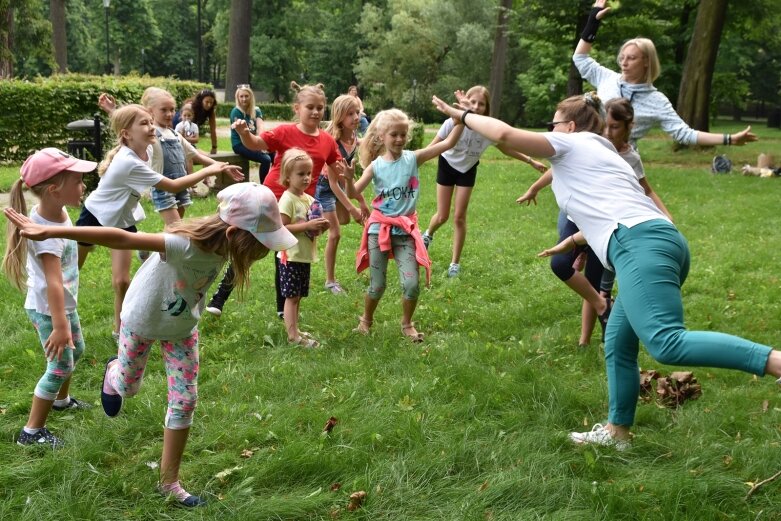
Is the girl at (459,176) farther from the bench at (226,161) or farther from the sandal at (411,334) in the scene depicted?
the bench at (226,161)

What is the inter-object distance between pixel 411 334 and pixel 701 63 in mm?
16353

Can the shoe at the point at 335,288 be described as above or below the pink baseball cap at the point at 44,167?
below

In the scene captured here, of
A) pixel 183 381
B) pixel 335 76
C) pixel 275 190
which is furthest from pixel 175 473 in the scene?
pixel 335 76

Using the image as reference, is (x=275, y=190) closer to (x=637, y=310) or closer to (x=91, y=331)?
(x=91, y=331)

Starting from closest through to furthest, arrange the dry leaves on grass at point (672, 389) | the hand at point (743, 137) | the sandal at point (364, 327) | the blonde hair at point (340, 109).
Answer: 1. the dry leaves on grass at point (672, 389)
2. the hand at point (743, 137)
3. the sandal at point (364, 327)
4. the blonde hair at point (340, 109)

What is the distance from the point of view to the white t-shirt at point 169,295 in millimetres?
3188

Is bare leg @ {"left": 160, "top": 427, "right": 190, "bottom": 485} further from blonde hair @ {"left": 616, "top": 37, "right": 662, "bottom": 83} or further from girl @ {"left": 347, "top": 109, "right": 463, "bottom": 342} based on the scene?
blonde hair @ {"left": 616, "top": 37, "right": 662, "bottom": 83}

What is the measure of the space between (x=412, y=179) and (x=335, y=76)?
5533cm

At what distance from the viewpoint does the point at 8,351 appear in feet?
16.6


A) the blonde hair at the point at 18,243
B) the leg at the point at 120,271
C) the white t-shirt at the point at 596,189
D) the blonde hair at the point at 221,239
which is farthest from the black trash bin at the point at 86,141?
the white t-shirt at the point at 596,189

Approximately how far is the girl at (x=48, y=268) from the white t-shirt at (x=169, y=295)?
0.45 m

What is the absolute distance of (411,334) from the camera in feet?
18.8

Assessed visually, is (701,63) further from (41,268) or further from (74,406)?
(41,268)

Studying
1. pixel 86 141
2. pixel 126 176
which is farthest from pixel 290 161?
pixel 86 141
